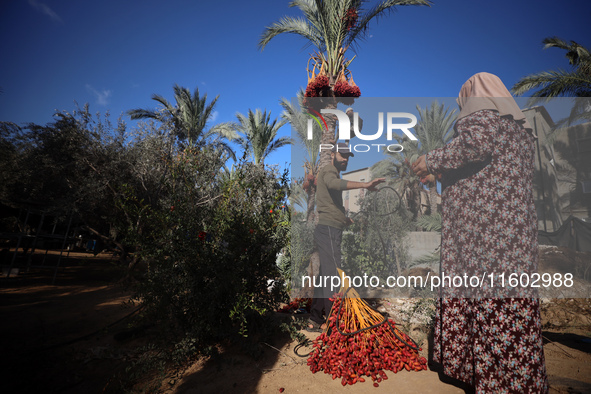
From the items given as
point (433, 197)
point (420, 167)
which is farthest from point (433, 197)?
point (420, 167)

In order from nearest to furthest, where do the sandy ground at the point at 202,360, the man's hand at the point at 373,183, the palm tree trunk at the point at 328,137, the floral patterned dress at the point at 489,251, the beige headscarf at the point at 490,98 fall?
the floral patterned dress at the point at 489,251 → the beige headscarf at the point at 490,98 → the sandy ground at the point at 202,360 → the man's hand at the point at 373,183 → the palm tree trunk at the point at 328,137

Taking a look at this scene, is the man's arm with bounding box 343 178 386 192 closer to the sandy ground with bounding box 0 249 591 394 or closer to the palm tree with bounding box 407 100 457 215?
the palm tree with bounding box 407 100 457 215

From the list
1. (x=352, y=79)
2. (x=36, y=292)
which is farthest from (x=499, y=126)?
(x=36, y=292)

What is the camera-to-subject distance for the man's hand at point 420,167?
9.39 feet

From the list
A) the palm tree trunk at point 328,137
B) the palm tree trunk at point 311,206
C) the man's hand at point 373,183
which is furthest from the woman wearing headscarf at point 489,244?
the palm tree trunk at point 311,206

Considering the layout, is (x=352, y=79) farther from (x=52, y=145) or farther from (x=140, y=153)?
(x=52, y=145)

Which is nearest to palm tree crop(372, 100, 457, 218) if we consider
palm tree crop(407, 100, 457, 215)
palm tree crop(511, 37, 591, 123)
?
palm tree crop(407, 100, 457, 215)

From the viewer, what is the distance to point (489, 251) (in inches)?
95.0

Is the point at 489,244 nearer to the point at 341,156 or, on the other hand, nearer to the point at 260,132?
the point at 341,156

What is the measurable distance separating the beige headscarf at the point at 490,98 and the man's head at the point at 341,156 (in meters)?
1.28

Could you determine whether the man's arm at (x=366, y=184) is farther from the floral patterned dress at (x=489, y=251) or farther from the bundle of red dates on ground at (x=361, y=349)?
the bundle of red dates on ground at (x=361, y=349)

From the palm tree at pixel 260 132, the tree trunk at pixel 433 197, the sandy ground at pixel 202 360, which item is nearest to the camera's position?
the sandy ground at pixel 202 360

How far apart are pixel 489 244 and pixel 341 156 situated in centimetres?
186

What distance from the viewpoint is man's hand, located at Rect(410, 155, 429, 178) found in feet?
9.39
